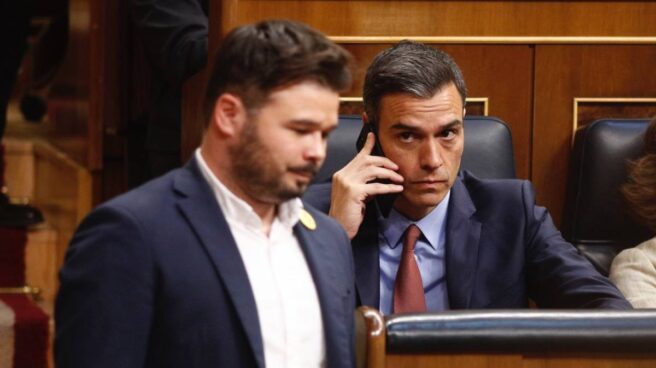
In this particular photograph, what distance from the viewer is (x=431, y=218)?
5.90ft

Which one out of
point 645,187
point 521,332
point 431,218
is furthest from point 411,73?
point 521,332

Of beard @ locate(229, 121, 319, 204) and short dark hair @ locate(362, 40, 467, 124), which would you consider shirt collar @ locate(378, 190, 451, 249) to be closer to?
short dark hair @ locate(362, 40, 467, 124)

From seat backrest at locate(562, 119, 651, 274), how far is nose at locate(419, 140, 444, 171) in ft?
1.55

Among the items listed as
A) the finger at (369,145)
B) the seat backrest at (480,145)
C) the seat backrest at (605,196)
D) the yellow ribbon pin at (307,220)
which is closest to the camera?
the yellow ribbon pin at (307,220)

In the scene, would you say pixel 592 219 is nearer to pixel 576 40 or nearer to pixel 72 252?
pixel 576 40

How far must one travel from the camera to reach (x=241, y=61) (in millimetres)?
1073

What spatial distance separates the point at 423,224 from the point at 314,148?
2.43ft

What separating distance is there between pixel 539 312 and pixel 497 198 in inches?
22.0

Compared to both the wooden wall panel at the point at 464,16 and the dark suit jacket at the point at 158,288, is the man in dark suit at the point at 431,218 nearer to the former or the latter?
the wooden wall panel at the point at 464,16

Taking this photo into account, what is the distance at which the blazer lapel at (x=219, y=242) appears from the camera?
3.55 feet

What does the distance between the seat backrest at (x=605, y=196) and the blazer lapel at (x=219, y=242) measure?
109cm

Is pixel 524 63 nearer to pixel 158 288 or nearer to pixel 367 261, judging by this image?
pixel 367 261

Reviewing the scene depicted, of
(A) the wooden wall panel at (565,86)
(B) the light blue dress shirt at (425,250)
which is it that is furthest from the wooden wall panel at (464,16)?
(B) the light blue dress shirt at (425,250)

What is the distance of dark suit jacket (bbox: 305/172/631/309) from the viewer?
1.73 metres
